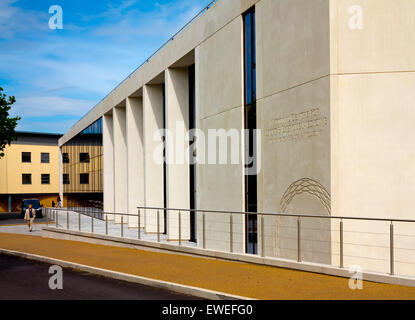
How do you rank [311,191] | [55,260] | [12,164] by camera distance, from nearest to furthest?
1. [311,191]
2. [55,260]
3. [12,164]

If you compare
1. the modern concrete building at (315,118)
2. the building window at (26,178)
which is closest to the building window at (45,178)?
the building window at (26,178)

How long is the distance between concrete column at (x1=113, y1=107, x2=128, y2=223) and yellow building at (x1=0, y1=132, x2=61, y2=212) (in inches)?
1451

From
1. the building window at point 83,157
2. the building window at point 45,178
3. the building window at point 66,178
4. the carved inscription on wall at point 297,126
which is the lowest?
the building window at point 45,178

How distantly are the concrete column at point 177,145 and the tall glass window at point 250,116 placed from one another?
611 cm

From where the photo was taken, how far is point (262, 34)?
13.2 metres

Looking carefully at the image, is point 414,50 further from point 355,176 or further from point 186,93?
point 186,93

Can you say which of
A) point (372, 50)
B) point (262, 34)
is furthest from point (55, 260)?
point (372, 50)

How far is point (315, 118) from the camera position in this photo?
35.6 ft

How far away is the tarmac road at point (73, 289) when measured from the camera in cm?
802

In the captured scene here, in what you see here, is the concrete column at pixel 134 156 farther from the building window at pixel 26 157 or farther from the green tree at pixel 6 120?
the building window at pixel 26 157

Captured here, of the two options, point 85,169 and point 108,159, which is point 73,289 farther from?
point 85,169

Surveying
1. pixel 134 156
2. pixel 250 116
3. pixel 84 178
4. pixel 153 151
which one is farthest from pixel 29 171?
pixel 250 116

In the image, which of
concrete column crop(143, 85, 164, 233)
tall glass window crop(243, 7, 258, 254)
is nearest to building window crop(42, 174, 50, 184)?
concrete column crop(143, 85, 164, 233)

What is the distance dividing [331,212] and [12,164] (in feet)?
199
